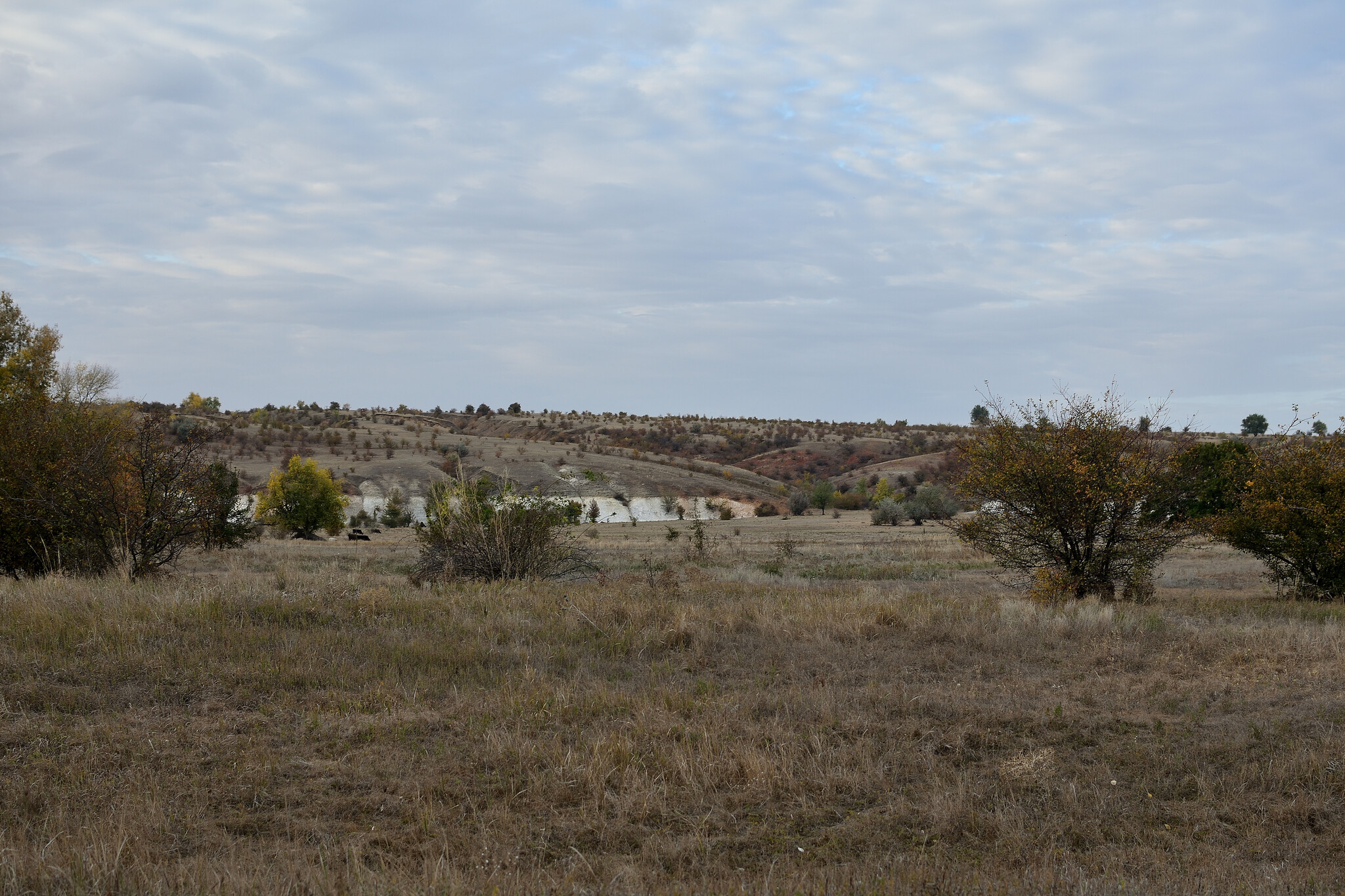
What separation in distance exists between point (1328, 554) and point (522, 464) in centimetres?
5263

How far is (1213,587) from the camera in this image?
68.1 ft

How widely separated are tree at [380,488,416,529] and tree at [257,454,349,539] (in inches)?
289

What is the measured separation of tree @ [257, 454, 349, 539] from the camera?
40.2m

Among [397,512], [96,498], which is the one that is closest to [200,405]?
[397,512]

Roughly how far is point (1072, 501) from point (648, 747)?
37.6 feet

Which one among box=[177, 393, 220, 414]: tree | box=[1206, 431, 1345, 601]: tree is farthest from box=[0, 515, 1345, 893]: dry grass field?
box=[177, 393, 220, 414]: tree

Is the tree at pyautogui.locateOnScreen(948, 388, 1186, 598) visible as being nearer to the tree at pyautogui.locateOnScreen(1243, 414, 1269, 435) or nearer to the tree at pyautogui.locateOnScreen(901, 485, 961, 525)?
the tree at pyautogui.locateOnScreen(901, 485, 961, 525)

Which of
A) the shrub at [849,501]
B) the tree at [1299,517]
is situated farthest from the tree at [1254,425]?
the tree at [1299,517]

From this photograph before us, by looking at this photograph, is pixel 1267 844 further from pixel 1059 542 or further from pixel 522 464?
pixel 522 464

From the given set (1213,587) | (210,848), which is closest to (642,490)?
→ (1213,587)

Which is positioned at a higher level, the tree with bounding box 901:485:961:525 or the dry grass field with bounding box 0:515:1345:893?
the tree with bounding box 901:485:961:525

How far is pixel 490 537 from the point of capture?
54.7 feet

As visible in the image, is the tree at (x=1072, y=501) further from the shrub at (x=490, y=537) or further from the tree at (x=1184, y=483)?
the shrub at (x=490, y=537)

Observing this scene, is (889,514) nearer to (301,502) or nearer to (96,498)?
(301,502)
